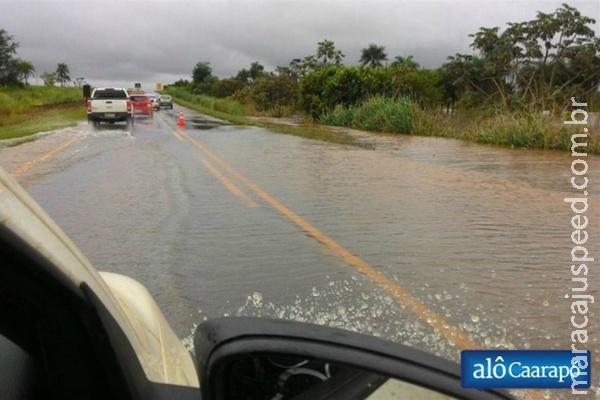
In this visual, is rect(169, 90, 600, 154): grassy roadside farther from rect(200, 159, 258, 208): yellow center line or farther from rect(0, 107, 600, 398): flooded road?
rect(200, 159, 258, 208): yellow center line

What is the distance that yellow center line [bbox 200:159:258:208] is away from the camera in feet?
33.6

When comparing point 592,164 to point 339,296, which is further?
point 592,164

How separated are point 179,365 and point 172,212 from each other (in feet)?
25.2

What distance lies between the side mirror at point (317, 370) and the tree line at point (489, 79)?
23.0m

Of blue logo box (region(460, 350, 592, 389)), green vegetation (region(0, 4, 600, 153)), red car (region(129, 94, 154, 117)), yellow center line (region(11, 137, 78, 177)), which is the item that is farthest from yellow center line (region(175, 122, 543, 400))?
red car (region(129, 94, 154, 117))

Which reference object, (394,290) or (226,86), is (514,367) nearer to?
(394,290)

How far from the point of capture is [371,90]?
126ft

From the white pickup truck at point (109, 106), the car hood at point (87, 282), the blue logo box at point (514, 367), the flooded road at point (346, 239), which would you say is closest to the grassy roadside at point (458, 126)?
the flooded road at point (346, 239)

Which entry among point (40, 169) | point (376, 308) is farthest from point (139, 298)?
point (40, 169)

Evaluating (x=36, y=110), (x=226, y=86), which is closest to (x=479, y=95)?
(x=36, y=110)

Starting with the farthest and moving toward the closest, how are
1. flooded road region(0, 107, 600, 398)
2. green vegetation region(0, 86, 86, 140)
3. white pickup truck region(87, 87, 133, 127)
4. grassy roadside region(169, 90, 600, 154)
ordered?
white pickup truck region(87, 87, 133, 127) < green vegetation region(0, 86, 86, 140) < grassy roadside region(169, 90, 600, 154) < flooded road region(0, 107, 600, 398)

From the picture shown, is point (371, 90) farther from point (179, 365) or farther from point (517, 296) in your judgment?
point (179, 365)

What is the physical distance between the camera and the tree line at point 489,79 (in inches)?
1083

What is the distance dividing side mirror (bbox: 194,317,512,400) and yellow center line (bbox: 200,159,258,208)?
28.2 ft
